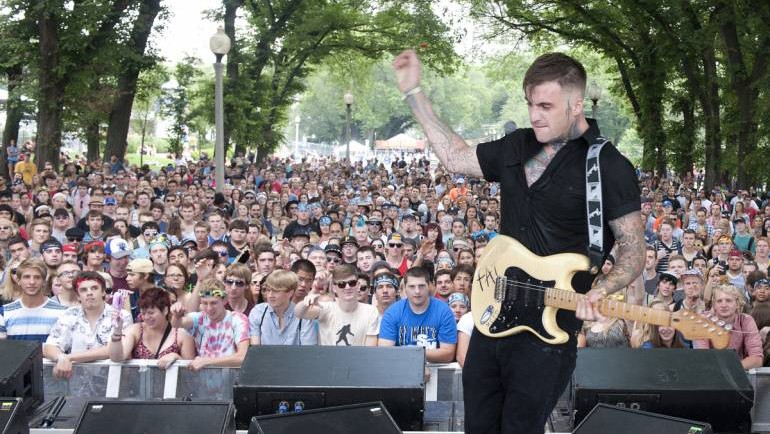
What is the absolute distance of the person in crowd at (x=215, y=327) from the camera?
22.7 ft

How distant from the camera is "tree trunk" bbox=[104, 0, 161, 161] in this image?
25047 mm

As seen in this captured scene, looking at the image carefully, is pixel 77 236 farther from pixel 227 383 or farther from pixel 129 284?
pixel 227 383

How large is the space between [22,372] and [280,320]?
8.93 feet

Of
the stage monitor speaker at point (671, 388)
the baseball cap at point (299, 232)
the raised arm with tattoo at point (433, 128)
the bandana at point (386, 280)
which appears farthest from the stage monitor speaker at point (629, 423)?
the baseball cap at point (299, 232)

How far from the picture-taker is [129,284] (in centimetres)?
922

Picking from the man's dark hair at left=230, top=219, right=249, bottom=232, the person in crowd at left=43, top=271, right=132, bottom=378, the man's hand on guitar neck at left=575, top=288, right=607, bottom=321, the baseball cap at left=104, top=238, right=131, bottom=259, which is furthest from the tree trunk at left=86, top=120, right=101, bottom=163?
the man's hand on guitar neck at left=575, top=288, right=607, bottom=321

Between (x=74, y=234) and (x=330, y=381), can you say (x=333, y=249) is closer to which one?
(x=74, y=234)

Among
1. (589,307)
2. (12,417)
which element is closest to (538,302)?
(589,307)

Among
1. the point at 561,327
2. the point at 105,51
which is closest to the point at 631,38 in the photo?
the point at 105,51

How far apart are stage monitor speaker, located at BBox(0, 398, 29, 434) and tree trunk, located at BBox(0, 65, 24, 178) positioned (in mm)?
20514

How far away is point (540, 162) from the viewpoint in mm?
3521

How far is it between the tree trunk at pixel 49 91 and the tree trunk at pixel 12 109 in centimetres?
71

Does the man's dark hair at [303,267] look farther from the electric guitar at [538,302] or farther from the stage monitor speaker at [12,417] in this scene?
the electric guitar at [538,302]

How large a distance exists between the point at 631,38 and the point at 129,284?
2695 centimetres
